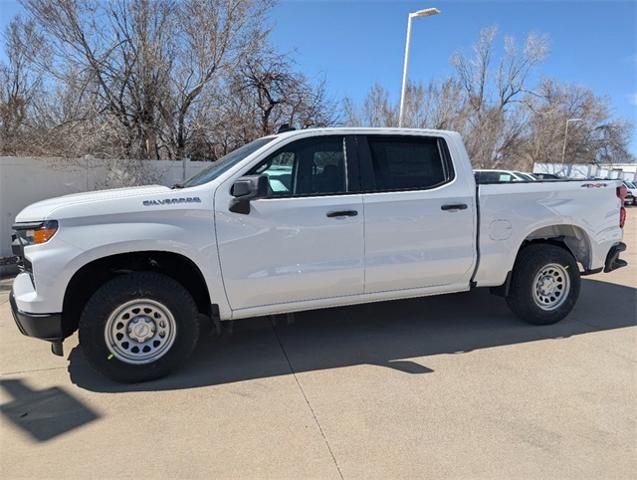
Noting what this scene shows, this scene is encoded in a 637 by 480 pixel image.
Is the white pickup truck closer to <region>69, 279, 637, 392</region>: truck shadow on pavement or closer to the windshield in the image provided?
the windshield

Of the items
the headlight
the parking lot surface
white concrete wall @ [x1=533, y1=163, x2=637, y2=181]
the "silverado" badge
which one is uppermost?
white concrete wall @ [x1=533, y1=163, x2=637, y2=181]

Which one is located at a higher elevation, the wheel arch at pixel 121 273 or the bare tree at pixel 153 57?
the bare tree at pixel 153 57

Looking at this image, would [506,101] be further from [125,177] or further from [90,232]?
[90,232]

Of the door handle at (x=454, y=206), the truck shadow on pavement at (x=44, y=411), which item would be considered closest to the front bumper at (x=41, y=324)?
the truck shadow on pavement at (x=44, y=411)

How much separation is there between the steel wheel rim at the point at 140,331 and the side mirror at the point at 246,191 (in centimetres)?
99

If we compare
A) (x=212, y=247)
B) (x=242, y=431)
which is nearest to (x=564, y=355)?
(x=242, y=431)

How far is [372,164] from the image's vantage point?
4.30 meters

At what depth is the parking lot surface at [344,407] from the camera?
2.75 m

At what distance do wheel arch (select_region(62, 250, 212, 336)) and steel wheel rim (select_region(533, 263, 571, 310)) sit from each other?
341 centimetres

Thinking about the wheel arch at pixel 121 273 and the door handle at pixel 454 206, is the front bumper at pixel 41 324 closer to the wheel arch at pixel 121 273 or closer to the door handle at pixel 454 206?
the wheel arch at pixel 121 273

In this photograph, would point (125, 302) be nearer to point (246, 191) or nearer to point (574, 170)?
point (246, 191)

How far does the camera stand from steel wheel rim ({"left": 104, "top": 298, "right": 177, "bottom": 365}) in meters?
3.62

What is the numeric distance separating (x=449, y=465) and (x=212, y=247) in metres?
2.27

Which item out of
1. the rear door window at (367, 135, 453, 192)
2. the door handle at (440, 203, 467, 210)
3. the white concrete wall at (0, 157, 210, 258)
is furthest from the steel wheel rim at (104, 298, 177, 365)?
the white concrete wall at (0, 157, 210, 258)
